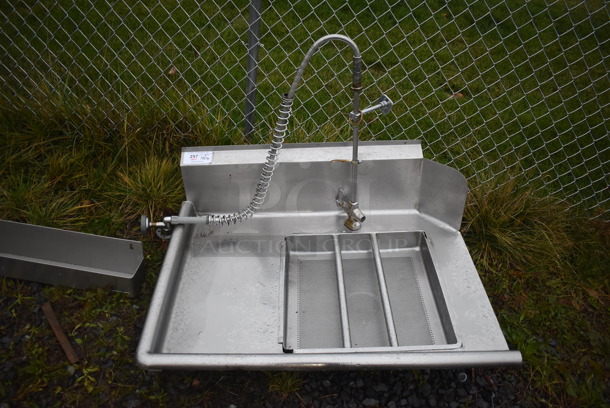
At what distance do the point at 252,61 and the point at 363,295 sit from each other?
1.33 m

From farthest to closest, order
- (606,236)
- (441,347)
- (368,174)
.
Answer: (606,236), (368,174), (441,347)

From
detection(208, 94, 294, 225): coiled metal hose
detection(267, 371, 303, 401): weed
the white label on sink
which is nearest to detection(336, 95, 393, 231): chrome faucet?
detection(208, 94, 294, 225): coiled metal hose

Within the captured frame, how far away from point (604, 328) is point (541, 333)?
0.30 m

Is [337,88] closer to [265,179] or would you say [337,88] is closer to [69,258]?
[265,179]

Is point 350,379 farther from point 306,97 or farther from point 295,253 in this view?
point 306,97

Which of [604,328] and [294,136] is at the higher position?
[294,136]

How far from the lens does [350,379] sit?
1972 mm

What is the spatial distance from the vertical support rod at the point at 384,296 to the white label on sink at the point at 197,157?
2.69 ft

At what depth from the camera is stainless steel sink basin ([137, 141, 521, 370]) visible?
6.26ft

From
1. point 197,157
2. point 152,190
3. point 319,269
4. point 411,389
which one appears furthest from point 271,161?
point 411,389

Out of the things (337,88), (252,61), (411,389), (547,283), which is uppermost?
(337,88)

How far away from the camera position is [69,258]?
2.38 m

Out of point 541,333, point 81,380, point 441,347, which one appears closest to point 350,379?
point 441,347

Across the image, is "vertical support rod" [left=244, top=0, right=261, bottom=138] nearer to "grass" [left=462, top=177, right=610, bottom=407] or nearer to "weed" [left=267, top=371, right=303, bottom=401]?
"grass" [left=462, top=177, right=610, bottom=407]
